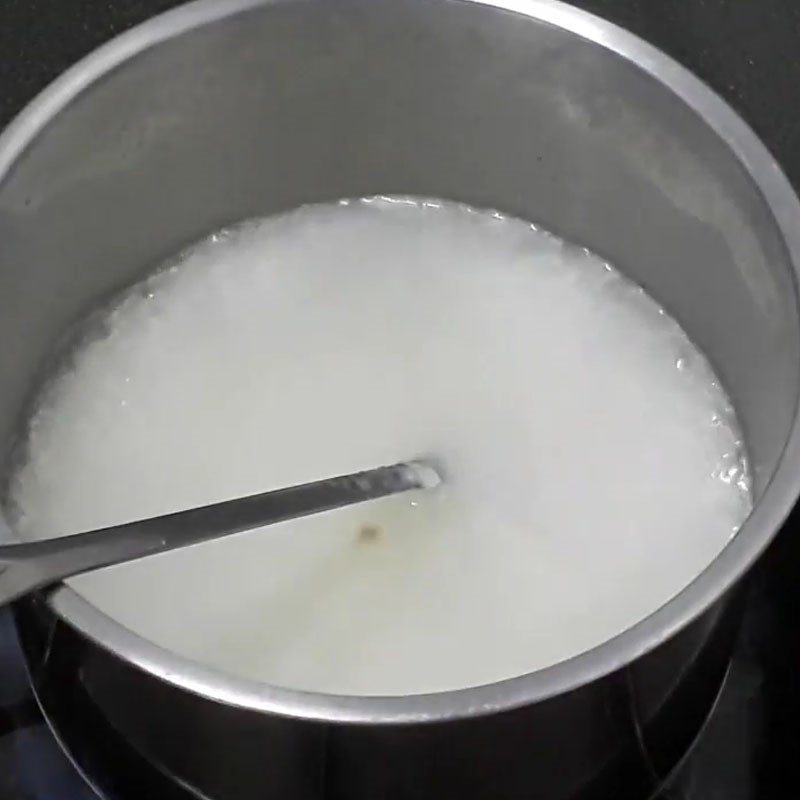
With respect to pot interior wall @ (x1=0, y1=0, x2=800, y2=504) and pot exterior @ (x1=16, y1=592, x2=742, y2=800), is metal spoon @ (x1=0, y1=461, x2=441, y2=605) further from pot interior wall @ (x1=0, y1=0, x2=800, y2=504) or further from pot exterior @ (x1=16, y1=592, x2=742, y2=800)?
pot interior wall @ (x1=0, y1=0, x2=800, y2=504)

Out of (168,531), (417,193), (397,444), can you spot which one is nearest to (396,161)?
(417,193)

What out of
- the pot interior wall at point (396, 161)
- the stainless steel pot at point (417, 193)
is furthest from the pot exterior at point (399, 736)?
the pot interior wall at point (396, 161)

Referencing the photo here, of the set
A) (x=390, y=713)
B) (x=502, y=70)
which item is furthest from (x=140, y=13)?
(x=390, y=713)

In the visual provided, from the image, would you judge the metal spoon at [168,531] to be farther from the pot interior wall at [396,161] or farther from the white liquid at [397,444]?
the pot interior wall at [396,161]

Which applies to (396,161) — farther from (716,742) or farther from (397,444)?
(716,742)

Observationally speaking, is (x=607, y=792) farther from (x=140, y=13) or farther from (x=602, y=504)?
(x=140, y=13)

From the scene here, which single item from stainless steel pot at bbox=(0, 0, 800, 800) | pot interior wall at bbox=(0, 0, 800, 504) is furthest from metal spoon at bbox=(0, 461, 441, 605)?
pot interior wall at bbox=(0, 0, 800, 504)
